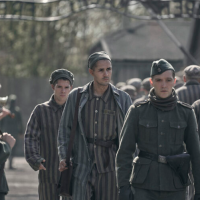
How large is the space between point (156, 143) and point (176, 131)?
7.6 inches

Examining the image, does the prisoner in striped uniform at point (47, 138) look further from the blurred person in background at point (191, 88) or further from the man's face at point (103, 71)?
the blurred person in background at point (191, 88)

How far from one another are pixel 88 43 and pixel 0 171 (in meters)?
39.5

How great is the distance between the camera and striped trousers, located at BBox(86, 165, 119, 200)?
6430 millimetres

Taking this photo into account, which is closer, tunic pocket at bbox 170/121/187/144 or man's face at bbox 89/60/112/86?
tunic pocket at bbox 170/121/187/144

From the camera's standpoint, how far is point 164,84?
5.59 m

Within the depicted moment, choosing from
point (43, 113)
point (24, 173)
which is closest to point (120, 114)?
point (43, 113)

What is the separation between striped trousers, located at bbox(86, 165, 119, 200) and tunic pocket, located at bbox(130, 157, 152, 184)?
0.89 metres

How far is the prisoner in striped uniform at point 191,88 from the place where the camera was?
865 cm

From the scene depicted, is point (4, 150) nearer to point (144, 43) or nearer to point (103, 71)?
point (103, 71)

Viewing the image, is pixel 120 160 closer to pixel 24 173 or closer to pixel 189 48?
pixel 24 173

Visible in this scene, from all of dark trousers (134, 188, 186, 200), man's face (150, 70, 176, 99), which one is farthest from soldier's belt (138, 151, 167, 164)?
man's face (150, 70, 176, 99)

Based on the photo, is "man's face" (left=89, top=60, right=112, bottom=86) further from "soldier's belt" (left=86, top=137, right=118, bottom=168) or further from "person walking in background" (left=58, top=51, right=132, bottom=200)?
"soldier's belt" (left=86, top=137, right=118, bottom=168)

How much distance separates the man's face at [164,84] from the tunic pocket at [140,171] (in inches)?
21.7

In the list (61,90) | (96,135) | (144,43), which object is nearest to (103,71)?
(96,135)
